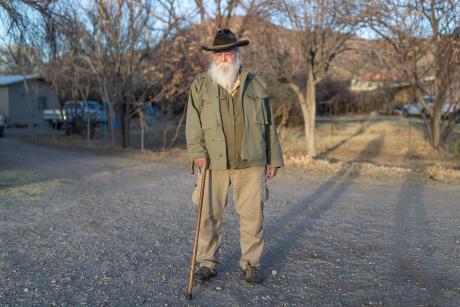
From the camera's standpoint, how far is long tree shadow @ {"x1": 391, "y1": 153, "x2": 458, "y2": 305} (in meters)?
3.99

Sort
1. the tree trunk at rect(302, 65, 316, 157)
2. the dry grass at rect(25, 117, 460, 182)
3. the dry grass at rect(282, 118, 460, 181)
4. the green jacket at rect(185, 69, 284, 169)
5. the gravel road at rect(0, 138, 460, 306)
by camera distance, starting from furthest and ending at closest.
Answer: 1. the tree trunk at rect(302, 65, 316, 157)
2. the dry grass at rect(282, 118, 460, 181)
3. the dry grass at rect(25, 117, 460, 182)
4. the green jacket at rect(185, 69, 284, 169)
5. the gravel road at rect(0, 138, 460, 306)

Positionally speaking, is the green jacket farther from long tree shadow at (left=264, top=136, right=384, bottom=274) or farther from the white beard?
long tree shadow at (left=264, top=136, right=384, bottom=274)

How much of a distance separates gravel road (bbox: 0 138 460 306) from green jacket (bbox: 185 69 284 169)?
1.09 metres

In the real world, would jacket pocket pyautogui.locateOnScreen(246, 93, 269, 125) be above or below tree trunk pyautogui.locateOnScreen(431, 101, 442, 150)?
above

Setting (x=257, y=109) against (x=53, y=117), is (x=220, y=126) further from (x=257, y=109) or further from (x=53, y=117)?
(x=53, y=117)

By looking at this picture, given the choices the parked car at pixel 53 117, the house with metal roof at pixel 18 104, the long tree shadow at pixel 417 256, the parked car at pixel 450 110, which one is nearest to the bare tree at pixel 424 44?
the parked car at pixel 450 110

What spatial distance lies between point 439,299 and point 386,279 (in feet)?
1.67

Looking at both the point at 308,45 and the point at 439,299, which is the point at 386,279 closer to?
the point at 439,299

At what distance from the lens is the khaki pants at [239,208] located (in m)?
4.03

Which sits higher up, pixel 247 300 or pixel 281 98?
pixel 281 98

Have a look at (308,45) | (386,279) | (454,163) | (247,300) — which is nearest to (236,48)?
(247,300)

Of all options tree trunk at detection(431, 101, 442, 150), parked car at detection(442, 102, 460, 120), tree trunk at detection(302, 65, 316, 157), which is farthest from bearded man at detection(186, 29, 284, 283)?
tree trunk at detection(431, 101, 442, 150)

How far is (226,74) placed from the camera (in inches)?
154

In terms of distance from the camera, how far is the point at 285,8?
12.4 metres
